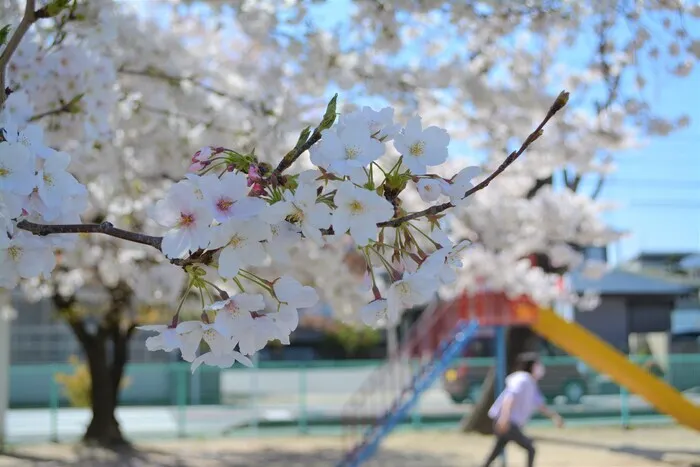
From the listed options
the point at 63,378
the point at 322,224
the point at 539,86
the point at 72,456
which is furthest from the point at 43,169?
the point at 63,378

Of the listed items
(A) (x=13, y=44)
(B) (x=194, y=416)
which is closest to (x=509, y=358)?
(B) (x=194, y=416)

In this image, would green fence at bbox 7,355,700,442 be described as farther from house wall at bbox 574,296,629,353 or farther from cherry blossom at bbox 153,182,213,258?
cherry blossom at bbox 153,182,213,258

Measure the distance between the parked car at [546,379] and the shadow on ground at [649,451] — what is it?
2353mm

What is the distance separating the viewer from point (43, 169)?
136cm

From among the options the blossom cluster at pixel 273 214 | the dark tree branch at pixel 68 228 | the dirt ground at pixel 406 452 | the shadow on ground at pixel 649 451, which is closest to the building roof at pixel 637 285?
the dirt ground at pixel 406 452

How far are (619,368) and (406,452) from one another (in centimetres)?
293

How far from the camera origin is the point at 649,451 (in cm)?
1044

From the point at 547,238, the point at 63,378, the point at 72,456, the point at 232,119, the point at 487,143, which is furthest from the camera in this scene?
the point at 63,378

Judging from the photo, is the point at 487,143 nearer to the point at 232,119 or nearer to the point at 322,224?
the point at 232,119

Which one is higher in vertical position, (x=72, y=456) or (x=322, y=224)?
(x=322, y=224)

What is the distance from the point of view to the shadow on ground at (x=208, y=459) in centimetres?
949

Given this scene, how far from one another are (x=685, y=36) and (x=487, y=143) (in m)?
3.00

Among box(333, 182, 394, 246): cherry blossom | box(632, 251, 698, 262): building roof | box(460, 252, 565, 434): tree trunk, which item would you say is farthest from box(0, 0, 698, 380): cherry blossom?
box(632, 251, 698, 262): building roof

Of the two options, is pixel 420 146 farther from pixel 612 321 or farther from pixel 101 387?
pixel 612 321
